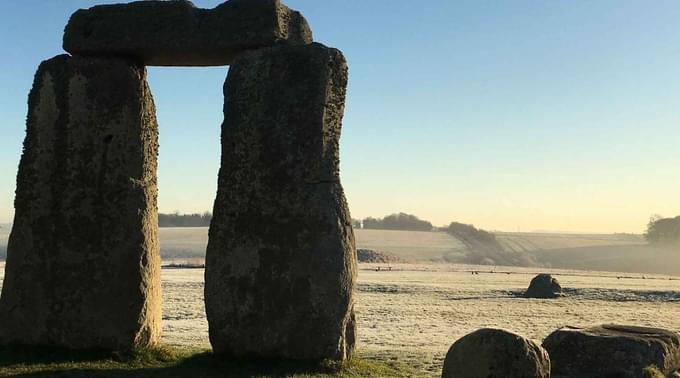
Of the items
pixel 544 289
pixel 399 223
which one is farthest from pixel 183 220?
pixel 544 289

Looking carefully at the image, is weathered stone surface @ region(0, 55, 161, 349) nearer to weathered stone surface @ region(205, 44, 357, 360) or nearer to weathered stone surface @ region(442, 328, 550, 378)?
weathered stone surface @ region(205, 44, 357, 360)

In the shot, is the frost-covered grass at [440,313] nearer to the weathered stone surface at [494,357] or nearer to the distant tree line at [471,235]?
the weathered stone surface at [494,357]

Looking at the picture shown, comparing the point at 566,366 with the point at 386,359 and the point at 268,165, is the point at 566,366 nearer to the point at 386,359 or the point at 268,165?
the point at 386,359

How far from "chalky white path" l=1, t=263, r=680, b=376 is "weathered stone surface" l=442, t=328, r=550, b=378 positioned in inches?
138

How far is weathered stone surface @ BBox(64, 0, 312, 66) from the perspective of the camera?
40.9 feet

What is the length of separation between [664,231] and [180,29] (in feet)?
327

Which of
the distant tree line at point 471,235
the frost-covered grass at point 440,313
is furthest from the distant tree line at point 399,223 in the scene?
the frost-covered grass at point 440,313

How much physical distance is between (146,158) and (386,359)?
5990 millimetres

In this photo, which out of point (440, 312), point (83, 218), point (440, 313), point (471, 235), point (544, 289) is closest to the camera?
point (83, 218)

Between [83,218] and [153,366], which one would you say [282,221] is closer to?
[153,366]

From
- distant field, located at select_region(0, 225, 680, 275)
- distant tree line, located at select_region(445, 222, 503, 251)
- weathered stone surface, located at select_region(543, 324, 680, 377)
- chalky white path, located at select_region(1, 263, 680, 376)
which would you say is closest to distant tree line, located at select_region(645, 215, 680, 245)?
distant field, located at select_region(0, 225, 680, 275)

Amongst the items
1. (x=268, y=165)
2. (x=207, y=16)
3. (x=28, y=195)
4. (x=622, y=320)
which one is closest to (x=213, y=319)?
(x=268, y=165)

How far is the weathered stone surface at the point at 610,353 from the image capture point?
448 inches

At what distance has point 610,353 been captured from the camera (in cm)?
1152
